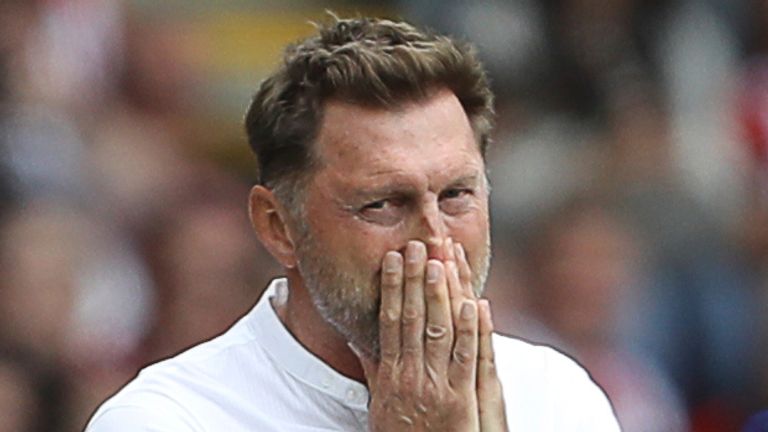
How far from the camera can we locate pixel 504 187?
780cm

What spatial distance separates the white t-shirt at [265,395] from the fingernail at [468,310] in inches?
12.5

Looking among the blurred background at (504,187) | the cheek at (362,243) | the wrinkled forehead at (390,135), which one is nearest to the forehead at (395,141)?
the wrinkled forehead at (390,135)

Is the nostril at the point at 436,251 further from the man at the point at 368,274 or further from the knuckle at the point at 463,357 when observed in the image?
the knuckle at the point at 463,357

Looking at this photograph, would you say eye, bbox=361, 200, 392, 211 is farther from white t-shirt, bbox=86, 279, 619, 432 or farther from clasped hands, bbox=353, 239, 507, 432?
white t-shirt, bbox=86, 279, 619, 432

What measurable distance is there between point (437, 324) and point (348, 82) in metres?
0.53

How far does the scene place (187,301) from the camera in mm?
6816

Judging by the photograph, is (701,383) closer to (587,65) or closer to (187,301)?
(587,65)

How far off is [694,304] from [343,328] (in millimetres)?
4239

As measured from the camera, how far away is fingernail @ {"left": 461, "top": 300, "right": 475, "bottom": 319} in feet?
11.0

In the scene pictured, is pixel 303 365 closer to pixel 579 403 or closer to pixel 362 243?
pixel 362 243

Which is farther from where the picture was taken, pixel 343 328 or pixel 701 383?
pixel 701 383

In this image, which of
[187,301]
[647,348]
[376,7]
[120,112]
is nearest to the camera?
[187,301]

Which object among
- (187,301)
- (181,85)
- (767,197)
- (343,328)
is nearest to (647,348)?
(767,197)

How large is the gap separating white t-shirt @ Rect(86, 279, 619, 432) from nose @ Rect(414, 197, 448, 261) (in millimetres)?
352
